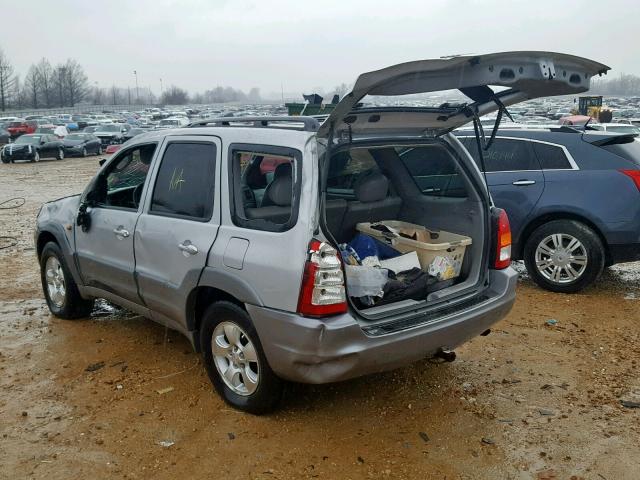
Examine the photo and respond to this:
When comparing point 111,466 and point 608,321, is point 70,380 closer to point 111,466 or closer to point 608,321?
point 111,466

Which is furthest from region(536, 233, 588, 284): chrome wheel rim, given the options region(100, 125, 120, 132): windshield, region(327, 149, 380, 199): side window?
region(100, 125, 120, 132): windshield

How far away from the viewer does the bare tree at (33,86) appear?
102 meters

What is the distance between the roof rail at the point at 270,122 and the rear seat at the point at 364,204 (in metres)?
0.73

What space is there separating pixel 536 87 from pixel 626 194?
10.5 feet

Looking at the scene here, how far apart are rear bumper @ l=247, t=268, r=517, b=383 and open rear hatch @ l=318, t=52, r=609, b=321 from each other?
0.67 ft

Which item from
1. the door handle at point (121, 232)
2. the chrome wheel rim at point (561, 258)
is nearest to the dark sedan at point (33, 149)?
the door handle at point (121, 232)

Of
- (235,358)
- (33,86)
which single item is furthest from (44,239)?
(33,86)

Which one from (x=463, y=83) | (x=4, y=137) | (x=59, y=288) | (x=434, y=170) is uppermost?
(x=463, y=83)

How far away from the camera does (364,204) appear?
443 centimetres

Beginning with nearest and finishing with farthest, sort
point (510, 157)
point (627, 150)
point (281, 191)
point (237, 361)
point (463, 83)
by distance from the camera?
1. point (463, 83)
2. point (281, 191)
3. point (237, 361)
4. point (627, 150)
5. point (510, 157)

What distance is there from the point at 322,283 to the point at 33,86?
369 ft

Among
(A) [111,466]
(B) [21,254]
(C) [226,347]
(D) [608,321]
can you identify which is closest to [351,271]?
(C) [226,347]

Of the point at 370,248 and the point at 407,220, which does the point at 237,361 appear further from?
the point at 407,220

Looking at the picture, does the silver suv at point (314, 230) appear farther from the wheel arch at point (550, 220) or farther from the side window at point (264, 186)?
the wheel arch at point (550, 220)
